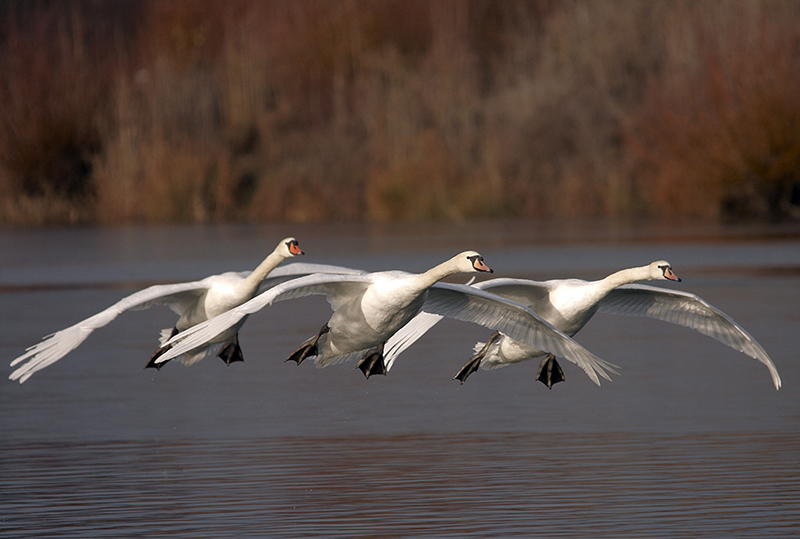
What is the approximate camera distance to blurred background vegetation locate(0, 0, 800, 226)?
2911cm

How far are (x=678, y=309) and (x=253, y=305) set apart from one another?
333cm

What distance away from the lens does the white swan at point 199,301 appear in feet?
32.6

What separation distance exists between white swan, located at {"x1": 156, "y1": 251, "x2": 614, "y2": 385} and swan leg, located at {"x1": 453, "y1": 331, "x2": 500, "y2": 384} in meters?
0.48

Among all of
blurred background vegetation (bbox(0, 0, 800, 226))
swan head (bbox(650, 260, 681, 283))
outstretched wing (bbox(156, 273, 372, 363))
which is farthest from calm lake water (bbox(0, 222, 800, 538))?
blurred background vegetation (bbox(0, 0, 800, 226))

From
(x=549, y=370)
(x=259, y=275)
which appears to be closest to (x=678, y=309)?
(x=549, y=370)

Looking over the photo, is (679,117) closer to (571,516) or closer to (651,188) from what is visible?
(651,188)

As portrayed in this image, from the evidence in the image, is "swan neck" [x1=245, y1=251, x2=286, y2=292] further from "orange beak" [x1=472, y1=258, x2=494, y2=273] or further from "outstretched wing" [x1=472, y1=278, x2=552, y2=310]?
"orange beak" [x1=472, y1=258, x2=494, y2=273]

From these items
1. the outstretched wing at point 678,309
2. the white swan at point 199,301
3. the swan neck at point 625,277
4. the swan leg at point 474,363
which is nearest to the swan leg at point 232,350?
the white swan at point 199,301

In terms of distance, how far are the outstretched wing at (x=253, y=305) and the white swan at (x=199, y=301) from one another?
609mm

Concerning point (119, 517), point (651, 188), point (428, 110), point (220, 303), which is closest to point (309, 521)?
point (119, 517)

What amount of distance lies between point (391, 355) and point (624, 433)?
9.03 ft

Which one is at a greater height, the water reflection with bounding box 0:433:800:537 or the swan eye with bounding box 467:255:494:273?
the swan eye with bounding box 467:255:494:273

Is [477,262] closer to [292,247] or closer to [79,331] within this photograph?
[292,247]

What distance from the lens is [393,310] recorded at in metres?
9.26
